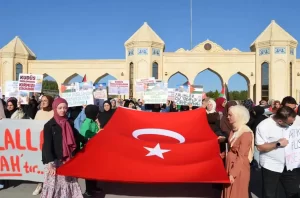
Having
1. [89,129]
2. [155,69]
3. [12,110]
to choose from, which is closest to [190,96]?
[89,129]

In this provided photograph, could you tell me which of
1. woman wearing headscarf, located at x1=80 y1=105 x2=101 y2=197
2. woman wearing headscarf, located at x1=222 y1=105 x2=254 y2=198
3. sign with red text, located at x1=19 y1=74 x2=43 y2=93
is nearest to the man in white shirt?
woman wearing headscarf, located at x1=222 y1=105 x2=254 y2=198

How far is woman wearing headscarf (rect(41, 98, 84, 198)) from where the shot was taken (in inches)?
172

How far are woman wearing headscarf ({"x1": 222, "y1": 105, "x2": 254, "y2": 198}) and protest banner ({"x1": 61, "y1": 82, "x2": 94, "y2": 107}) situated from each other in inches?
189

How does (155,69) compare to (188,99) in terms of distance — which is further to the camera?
(155,69)

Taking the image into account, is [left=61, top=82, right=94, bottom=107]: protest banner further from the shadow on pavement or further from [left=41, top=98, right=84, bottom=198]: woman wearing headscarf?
[left=41, top=98, right=84, bottom=198]: woman wearing headscarf

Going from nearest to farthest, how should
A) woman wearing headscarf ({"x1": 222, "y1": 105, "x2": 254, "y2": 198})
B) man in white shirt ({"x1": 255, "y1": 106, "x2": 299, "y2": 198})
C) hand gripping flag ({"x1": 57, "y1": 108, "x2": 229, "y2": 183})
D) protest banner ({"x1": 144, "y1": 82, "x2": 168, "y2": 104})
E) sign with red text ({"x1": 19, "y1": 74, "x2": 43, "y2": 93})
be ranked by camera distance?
1. woman wearing headscarf ({"x1": 222, "y1": 105, "x2": 254, "y2": 198})
2. man in white shirt ({"x1": 255, "y1": 106, "x2": 299, "y2": 198})
3. hand gripping flag ({"x1": 57, "y1": 108, "x2": 229, "y2": 183})
4. protest banner ({"x1": 144, "y1": 82, "x2": 168, "y2": 104})
5. sign with red text ({"x1": 19, "y1": 74, "x2": 43, "y2": 93})

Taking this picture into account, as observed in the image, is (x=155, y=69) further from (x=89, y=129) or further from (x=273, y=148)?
(x=273, y=148)

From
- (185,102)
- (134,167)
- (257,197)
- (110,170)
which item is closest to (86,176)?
(110,170)

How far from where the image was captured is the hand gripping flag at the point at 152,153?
4512 millimetres

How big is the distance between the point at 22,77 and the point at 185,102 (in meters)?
5.19

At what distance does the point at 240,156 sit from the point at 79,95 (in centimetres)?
524

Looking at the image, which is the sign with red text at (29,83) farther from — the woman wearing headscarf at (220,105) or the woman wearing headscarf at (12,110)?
the woman wearing headscarf at (220,105)

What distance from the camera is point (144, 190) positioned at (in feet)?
20.1

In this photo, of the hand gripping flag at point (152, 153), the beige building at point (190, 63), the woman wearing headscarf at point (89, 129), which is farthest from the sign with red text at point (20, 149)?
the beige building at point (190, 63)
